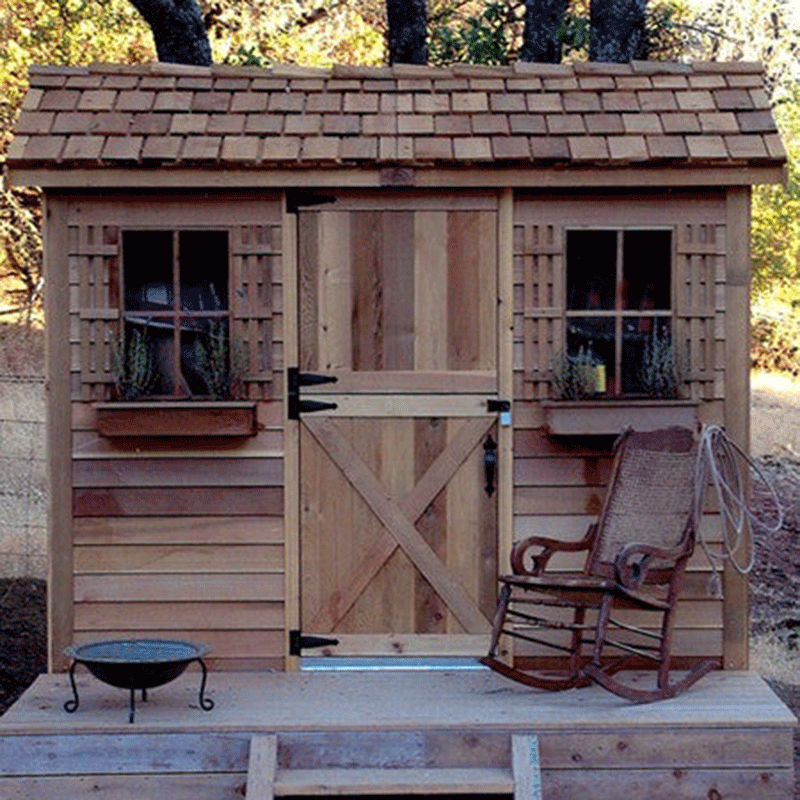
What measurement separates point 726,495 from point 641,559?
64 cm

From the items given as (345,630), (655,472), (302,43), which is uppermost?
(302,43)

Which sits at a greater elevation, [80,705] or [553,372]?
[553,372]

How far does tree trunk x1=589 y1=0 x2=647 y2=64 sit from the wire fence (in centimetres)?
430

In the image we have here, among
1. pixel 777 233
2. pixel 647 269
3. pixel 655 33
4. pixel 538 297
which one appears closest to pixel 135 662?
pixel 538 297

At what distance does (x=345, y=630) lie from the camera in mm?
6734

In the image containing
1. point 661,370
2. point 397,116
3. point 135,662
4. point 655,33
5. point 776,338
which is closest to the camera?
point 135,662

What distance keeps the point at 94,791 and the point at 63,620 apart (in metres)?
1.06

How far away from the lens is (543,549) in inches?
266

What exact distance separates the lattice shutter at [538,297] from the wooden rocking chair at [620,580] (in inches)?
19.5

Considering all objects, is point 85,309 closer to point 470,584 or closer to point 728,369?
point 470,584

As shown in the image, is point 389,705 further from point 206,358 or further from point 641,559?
point 206,358

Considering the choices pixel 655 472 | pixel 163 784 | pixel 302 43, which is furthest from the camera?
pixel 302 43

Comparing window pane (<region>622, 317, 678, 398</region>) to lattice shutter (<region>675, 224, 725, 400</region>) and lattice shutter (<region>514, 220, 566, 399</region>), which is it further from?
lattice shutter (<region>514, 220, 566, 399</region>)

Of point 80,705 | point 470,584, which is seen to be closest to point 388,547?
point 470,584
